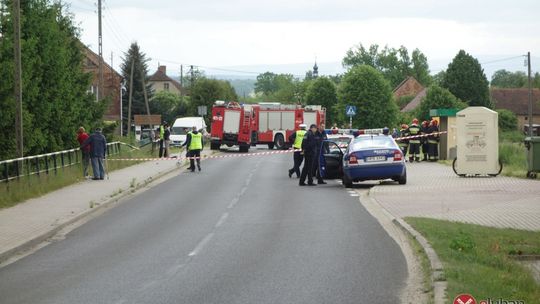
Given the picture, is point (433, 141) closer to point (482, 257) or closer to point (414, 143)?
point (414, 143)

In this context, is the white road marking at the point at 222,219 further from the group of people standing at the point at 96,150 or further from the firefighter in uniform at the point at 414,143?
the firefighter in uniform at the point at 414,143

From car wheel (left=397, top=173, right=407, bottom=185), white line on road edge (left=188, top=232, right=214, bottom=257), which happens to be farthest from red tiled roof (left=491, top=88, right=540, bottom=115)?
white line on road edge (left=188, top=232, right=214, bottom=257)

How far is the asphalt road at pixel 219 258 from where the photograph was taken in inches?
414

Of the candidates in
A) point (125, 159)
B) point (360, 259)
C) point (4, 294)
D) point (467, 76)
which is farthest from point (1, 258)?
point (467, 76)

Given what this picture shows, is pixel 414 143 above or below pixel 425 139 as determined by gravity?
below

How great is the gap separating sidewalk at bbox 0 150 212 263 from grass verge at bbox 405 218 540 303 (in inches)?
240

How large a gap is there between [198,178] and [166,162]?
1035 cm

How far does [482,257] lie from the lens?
12344mm

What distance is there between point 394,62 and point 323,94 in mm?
38225

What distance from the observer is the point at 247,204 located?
22.9 m

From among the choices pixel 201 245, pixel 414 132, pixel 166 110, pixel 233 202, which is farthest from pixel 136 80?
pixel 201 245

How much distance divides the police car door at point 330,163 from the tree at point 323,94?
105197 millimetres

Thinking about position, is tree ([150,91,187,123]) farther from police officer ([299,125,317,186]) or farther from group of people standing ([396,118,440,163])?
police officer ([299,125,317,186])

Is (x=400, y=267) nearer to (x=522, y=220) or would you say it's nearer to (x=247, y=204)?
(x=522, y=220)
